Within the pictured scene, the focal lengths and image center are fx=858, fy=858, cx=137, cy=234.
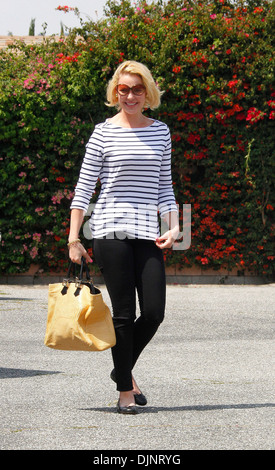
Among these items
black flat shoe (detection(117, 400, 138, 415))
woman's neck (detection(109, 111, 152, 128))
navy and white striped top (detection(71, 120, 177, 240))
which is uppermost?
woman's neck (detection(109, 111, 152, 128))

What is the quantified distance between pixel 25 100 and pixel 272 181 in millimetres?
3921

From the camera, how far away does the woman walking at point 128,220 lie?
180 inches

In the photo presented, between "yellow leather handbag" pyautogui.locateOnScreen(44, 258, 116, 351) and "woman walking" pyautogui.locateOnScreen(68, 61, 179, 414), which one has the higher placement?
"woman walking" pyautogui.locateOnScreen(68, 61, 179, 414)

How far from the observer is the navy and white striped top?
4609mm

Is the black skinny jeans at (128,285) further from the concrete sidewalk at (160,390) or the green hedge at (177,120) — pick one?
the green hedge at (177,120)

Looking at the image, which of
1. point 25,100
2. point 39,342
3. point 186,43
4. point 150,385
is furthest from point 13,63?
point 150,385

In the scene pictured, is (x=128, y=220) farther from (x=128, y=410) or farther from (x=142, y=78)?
(x=128, y=410)

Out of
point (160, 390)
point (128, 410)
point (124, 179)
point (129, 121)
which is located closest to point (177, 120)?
point (160, 390)

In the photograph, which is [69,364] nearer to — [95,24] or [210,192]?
[210,192]

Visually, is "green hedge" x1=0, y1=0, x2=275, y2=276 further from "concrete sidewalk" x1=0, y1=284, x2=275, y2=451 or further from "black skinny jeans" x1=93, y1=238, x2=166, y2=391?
"black skinny jeans" x1=93, y1=238, x2=166, y2=391

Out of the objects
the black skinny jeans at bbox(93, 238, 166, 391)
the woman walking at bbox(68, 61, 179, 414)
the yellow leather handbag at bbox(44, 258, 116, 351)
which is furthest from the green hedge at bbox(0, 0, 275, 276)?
the yellow leather handbag at bbox(44, 258, 116, 351)

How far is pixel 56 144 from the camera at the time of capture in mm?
12922

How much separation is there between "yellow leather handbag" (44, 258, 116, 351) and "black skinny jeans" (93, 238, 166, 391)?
0.11 m

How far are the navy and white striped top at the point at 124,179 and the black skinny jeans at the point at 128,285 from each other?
0.08 meters
